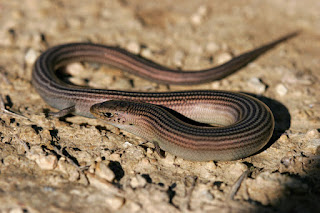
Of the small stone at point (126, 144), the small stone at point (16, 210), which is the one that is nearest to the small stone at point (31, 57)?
the small stone at point (126, 144)

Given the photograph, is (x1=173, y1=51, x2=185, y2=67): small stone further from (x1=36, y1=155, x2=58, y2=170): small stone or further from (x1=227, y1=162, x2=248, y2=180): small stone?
(x1=36, y1=155, x2=58, y2=170): small stone

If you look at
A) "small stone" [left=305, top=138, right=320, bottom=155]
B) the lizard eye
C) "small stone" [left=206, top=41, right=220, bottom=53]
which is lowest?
the lizard eye

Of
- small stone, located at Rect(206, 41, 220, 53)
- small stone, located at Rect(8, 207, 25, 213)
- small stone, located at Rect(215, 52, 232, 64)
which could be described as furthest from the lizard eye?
small stone, located at Rect(206, 41, 220, 53)

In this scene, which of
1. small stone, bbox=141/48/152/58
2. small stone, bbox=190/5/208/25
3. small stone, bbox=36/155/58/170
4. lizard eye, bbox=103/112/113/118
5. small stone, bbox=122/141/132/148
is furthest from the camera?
small stone, bbox=190/5/208/25

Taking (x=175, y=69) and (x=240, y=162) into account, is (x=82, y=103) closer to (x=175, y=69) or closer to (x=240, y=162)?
(x=175, y=69)

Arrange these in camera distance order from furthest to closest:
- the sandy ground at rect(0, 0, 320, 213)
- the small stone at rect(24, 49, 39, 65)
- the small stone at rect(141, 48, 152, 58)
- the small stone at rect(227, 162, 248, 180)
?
the small stone at rect(141, 48, 152, 58) → the small stone at rect(24, 49, 39, 65) → the small stone at rect(227, 162, 248, 180) → the sandy ground at rect(0, 0, 320, 213)

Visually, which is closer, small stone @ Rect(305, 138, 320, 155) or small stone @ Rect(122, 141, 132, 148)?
small stone @ Rect(305, 138, 320, 155)

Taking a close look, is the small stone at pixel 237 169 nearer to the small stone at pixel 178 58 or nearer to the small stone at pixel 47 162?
the small stone at pixel 47 162
